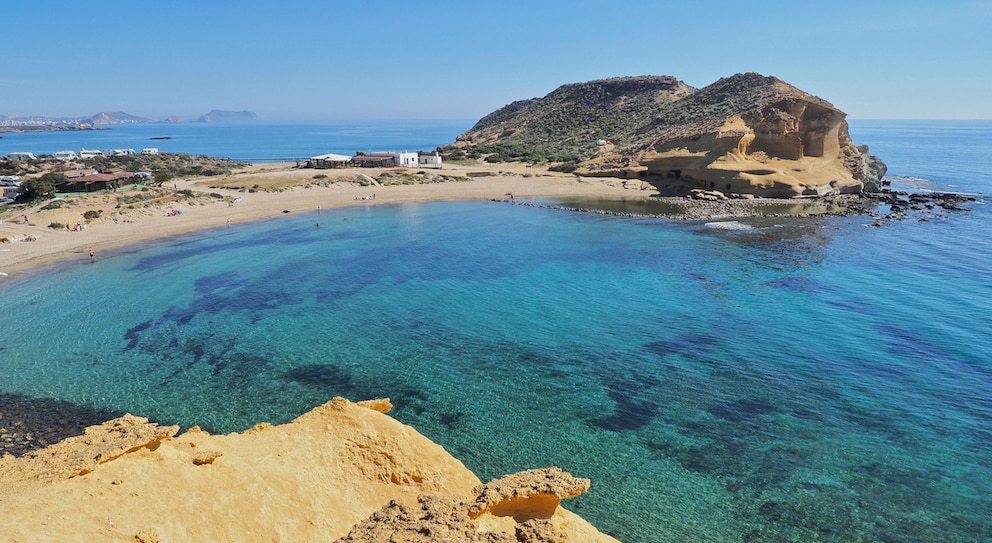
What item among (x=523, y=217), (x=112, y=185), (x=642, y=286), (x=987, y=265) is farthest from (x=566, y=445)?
(x=112, y=185)

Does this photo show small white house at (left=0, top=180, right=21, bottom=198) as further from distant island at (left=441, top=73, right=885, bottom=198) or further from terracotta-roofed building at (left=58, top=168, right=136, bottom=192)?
distant island at (left=441, top=73, right=885, bottom=198)

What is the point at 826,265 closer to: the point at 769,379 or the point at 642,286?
the point at 642,286

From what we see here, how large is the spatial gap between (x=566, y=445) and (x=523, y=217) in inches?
1520

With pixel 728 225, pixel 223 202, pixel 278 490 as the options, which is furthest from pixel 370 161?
pixel 278 490

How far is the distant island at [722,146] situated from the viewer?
57469 mm

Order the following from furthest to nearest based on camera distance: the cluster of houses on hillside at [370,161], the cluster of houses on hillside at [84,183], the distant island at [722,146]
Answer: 1. the cluster of houses on hillside at [370,161]
2. the distant island at [722,146]
3. the cluster of houses on hillside at [84,183]

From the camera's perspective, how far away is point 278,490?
8.72m

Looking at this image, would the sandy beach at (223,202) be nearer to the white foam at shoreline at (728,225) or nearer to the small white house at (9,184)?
the small white house at (9,184)

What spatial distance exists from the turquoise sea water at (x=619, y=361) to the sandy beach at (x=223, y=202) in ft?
15.6

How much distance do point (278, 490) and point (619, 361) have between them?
14.6m

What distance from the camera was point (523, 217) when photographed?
52438 mm

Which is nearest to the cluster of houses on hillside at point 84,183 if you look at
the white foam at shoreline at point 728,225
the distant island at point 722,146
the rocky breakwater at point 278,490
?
the rocky breakwater at point 278,490

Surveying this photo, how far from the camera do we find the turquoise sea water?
1363 centimetres

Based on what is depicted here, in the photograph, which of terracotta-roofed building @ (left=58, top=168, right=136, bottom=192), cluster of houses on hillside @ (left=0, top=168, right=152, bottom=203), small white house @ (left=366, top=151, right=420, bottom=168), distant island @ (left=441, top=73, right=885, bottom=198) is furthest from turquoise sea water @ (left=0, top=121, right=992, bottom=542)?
small white house @ (left=366, top=151, right=420, bottom=168)
